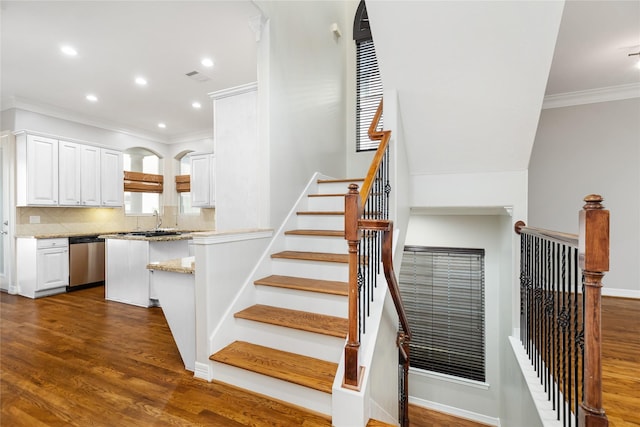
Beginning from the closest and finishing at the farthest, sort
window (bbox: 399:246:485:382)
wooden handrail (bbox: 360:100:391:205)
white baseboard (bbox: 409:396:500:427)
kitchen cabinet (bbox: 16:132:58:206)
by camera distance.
Answer: wooden handrail (bbox: 360:100:391:205)
white baseboard (bbox: 409:396:500:427)
window (bbox: 399:246:485:382)
kitchen cabinet (bbox: 16:132:58:206)

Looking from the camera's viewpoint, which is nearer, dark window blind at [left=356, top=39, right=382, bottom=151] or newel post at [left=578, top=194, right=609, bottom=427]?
newel post at [left=578, top=194, right=609, bottom=427]

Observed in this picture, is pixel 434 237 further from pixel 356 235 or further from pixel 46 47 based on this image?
pixel 46 47

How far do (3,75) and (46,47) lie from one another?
125cm

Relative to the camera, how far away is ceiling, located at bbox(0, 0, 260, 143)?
118 inches

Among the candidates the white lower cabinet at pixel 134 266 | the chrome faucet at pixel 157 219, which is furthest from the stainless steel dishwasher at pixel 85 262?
the chrome faucet at pixel 157 219

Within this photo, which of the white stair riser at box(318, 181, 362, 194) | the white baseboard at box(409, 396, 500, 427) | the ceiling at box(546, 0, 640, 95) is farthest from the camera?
the white baseboard at box(409, 396, 500, 427)

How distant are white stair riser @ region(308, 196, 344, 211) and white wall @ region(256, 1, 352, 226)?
0.82 feet

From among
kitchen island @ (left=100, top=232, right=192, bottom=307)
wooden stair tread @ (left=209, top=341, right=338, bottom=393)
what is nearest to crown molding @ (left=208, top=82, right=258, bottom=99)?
kitchen island @ (left=100, top=232, right=192, bottom=307)

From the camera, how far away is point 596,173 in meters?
4.77

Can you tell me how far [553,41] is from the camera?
7.59 ft

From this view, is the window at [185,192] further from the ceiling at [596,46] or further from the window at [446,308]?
the ceiling at [596,46]

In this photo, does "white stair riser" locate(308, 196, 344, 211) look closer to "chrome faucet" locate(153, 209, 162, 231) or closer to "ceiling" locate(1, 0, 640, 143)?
"ceiling" locate(1, 0, 640, 143)

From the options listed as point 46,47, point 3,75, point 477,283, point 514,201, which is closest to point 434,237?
point 477,283

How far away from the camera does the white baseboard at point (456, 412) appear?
4.04 meters
